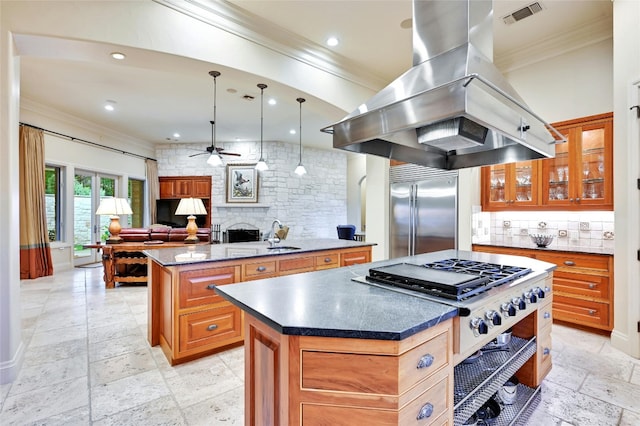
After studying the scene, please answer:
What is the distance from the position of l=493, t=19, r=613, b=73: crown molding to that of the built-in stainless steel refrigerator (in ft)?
5.16

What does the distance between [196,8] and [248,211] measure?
18.7ft

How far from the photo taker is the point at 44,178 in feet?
19.4

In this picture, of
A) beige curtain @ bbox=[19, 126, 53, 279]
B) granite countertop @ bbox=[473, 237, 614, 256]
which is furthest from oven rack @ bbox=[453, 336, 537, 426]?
beige curtain @ bbox=[19, 126, 53, 279]

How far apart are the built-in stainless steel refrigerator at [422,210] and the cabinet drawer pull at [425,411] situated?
3.23 meters

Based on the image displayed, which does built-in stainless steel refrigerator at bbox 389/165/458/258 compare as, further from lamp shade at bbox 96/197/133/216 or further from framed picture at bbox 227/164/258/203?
framed picture at bbox 227/164/258/203

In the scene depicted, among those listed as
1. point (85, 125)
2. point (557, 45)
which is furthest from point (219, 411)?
point (85, 125)

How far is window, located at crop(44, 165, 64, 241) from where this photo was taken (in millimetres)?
6344

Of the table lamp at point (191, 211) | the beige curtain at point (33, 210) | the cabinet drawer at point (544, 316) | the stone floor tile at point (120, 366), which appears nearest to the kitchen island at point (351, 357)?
the cabinet drawer at point (544, 316)

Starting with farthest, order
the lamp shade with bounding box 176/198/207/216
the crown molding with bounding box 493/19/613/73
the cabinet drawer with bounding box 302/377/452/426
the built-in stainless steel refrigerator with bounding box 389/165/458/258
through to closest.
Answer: the lamp shade with bounding box 176/198/207/216 → the built-in stainless steel refrigerator with bounding box 389/165/458/258 → the crown molding with bounding box 493/19/613/73 → the cabinet drawer with bounding box 302/377/452/426

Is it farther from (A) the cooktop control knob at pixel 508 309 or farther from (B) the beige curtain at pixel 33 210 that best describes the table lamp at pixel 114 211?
(A) the cooktop control knob at pixel 508 309

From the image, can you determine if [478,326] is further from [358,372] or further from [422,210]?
[422,210]

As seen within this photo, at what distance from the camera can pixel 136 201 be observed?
8.57 m

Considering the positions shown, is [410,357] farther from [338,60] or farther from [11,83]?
→ [338,60]

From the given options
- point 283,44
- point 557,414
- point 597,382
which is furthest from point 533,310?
point 283,44
